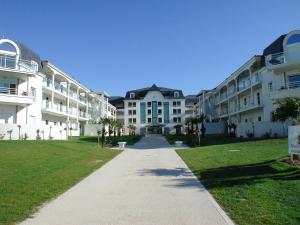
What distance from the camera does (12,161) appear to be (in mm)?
14844

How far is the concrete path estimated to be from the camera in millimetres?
6594

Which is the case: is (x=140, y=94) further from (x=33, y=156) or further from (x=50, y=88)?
(x=33, y=156)

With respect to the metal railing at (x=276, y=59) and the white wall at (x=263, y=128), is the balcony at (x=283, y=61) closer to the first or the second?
the metal railing at (x=276, y=59)

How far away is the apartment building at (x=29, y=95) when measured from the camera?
33625mm

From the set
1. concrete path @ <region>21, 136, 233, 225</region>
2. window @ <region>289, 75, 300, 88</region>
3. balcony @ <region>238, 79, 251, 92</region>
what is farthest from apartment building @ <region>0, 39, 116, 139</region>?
A: window @ <region>289, 75, 300, 88</region>

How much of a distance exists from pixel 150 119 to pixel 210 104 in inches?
884

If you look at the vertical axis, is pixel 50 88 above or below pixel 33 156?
above

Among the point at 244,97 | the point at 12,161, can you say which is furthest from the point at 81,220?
the point at 244,97

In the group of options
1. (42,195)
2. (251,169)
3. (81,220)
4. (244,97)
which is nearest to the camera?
(81,220)

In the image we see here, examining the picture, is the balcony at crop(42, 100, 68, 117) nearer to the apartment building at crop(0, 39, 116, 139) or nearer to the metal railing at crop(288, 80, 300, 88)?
the apartment building at crop(0, 39, 116, 139)

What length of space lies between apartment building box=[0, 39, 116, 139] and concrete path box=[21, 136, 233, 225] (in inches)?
928

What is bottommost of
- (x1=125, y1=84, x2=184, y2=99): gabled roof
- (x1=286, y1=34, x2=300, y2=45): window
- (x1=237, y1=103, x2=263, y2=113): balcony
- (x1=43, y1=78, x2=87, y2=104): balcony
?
(x1=237, y1=103, x2=263, y2=113): balcony

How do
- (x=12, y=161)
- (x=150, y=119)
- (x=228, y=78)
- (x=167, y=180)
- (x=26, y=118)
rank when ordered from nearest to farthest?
(x=167, y=180), (x=12, y=161), (x=26, y=118), (x=228, y=78), (x=150, y=119)

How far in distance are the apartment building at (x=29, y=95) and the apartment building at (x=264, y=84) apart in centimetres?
2274
